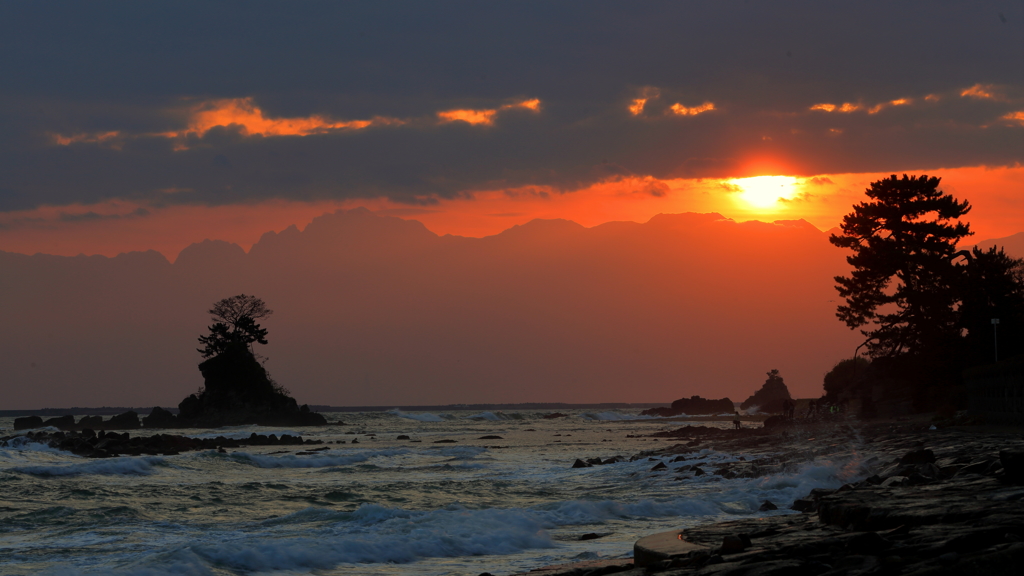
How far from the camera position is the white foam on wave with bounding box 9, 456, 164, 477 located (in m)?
34.4

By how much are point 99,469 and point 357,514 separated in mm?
21352

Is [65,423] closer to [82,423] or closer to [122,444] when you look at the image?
[82,423]

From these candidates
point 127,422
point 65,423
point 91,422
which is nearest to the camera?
point 65,423

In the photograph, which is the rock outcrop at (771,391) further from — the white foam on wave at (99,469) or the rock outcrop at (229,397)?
the white foam on wave at (99,469)

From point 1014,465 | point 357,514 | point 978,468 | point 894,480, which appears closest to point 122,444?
point 357,514

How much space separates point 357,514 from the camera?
2091 centimetres

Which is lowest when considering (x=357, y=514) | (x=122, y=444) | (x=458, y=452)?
(x=458, y=452)

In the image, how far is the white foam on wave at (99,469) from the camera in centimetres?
3438

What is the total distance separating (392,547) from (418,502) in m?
7.83

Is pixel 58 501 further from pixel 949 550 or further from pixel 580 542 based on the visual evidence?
pixel 949 550

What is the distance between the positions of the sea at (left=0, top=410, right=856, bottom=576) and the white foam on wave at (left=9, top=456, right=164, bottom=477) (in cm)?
9

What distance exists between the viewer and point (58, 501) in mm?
25094

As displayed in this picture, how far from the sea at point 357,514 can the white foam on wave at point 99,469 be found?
0.29 feet

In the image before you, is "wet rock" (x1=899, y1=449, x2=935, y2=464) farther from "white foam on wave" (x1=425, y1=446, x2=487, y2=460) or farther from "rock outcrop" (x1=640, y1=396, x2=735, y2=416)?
"rock outcrop" (x1=640, y1=396, x2=735, y2=416)
